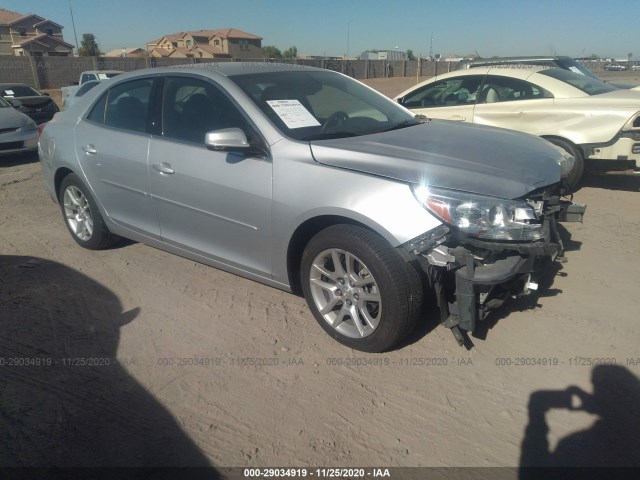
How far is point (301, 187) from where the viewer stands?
3.22 m

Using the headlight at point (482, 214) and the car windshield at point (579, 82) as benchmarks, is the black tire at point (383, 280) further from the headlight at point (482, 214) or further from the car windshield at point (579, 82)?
the car windshield at point (579, 82)

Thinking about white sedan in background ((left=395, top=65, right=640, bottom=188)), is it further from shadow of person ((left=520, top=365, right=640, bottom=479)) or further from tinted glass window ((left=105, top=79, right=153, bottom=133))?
tinted glass window ((left=105, top=79, right=153, bottom=133))

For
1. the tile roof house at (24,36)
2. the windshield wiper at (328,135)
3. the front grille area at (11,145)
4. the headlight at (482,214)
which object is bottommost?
the front grille area at (11,145)

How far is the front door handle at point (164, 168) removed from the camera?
12.7 feet

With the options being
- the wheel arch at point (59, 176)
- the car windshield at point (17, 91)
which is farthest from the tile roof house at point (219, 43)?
the wheel arch at point (59, 176)

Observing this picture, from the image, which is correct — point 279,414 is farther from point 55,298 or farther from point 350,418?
point 55,298

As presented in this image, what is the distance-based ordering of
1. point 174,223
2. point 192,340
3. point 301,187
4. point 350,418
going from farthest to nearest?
point 174,223
point 192,340
point 301,187
point 350,418

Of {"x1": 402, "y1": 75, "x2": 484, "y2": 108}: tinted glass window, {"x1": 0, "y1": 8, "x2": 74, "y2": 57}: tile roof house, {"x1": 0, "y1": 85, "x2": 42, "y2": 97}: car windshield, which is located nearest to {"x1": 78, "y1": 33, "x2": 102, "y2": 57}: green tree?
{"x1": 0, "y1": 8, "x2": 74, "y2": 57}: tile roof house

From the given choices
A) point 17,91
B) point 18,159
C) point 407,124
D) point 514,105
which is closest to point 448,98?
point 514,105

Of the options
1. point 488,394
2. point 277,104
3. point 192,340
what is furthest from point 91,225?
point 488,394

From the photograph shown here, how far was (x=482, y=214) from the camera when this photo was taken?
2.82 metres

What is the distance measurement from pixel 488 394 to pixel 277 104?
2355 millimetres

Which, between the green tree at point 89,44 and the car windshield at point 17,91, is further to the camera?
the green tree at point 89,44

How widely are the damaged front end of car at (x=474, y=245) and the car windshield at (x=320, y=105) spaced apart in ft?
3.51
